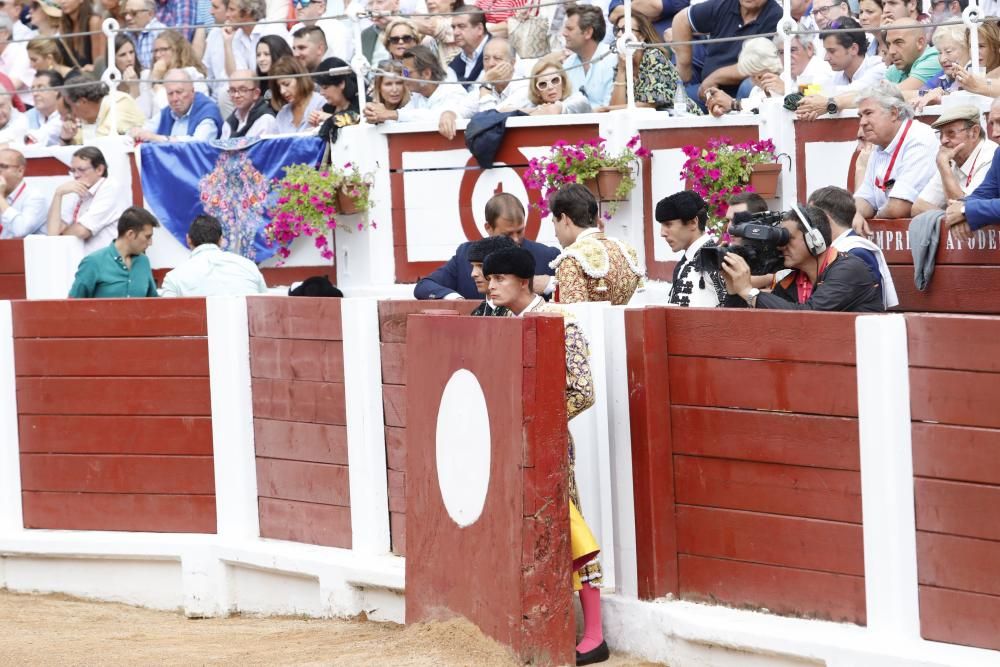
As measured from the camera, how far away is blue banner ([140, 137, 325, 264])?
10.2m

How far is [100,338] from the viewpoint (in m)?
7.44

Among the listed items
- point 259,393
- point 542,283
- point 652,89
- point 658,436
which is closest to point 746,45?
point 652,89

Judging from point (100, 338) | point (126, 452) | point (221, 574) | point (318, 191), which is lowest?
point (221, 574)

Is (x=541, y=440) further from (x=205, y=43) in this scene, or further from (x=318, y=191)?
(x=205, y=43)

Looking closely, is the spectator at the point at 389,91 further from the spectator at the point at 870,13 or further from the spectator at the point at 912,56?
the spectator at the point at 912,56

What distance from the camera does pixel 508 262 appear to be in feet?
16.9

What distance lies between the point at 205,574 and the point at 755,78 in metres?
3.78

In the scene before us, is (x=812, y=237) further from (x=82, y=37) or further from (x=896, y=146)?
(x=82, y=37)

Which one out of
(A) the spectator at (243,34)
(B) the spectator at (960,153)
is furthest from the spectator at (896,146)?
(A) the spectator at (243,34)

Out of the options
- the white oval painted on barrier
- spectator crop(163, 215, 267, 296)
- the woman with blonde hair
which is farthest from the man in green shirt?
the white oval painted on barrier

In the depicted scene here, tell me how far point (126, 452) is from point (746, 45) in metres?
3.77

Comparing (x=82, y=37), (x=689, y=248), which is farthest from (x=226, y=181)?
(x=689, y=248)

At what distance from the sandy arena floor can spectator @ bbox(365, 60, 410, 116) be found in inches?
141

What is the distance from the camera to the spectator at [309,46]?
33.1 ft
